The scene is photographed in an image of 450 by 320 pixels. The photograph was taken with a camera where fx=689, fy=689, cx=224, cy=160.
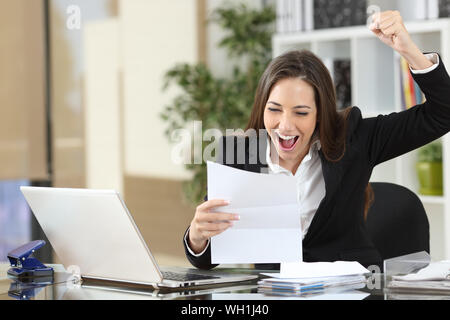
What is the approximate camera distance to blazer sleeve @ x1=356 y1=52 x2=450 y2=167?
1.89m

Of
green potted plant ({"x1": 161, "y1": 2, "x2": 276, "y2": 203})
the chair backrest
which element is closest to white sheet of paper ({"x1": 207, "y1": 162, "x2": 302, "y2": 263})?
the chair backrest

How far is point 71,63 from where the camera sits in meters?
4.46

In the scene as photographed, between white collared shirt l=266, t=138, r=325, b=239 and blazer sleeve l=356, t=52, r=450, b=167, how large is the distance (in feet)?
0.51

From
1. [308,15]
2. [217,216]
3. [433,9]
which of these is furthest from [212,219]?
[308,15]

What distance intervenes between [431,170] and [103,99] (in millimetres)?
2203

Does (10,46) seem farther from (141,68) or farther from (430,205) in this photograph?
(430,205)

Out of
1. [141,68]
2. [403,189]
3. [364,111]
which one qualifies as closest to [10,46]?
[141,68]

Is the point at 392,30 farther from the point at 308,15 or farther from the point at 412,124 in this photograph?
the point at 308,15

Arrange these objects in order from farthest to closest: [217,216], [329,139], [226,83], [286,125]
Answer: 1. [226,83]
2. [329,139]
3. [286,125]
4. [217,216]

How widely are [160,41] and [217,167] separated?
324cm

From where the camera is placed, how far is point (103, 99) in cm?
454

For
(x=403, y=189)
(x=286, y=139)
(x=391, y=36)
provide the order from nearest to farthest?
(x=391, y=36), (x=286, y=139), (x=403, y=189)

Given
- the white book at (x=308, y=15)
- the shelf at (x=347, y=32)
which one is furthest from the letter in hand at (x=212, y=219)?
the white book at (x=308, y=15)

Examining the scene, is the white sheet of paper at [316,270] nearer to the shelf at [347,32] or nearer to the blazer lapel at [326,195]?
the blazer lapel at [326,195]
